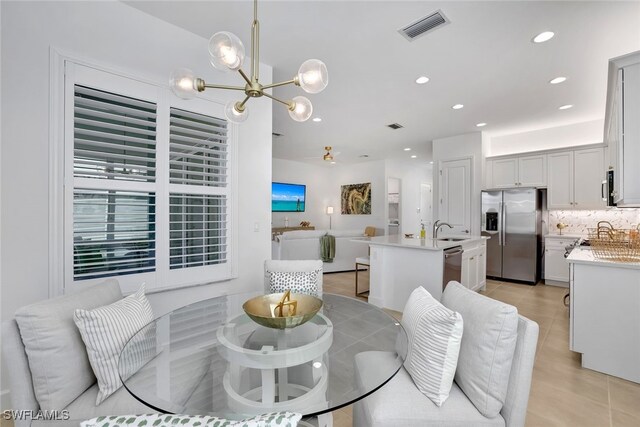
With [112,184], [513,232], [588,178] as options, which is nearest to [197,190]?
[112,184]

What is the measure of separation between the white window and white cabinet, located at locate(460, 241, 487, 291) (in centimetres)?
318

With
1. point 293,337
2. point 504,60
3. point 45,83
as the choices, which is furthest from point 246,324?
point 504,60

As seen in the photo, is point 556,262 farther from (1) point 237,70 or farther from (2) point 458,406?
(1) point 237,70

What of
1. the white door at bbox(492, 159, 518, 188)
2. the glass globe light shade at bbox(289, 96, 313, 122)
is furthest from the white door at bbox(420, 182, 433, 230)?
the glass globe light shade at bbox(289, 96, 313, 122)

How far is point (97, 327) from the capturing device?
121cm

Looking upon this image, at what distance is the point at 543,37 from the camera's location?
2.38 metres

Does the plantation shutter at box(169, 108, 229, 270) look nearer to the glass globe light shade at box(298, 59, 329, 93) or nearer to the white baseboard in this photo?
the white baseboard

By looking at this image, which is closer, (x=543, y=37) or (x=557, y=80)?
(x=543, y=37)

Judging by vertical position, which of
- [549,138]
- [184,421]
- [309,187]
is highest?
[549,138]

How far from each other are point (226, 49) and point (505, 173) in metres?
5.59

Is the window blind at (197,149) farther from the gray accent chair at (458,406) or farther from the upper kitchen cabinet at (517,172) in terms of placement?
the upper kitchen cabinet at (517,172)

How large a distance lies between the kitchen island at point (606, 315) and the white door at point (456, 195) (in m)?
3.09

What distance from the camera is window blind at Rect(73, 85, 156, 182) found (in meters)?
1.91

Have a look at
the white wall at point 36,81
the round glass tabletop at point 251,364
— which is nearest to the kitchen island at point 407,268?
the round glass tabletop at point 251,364
